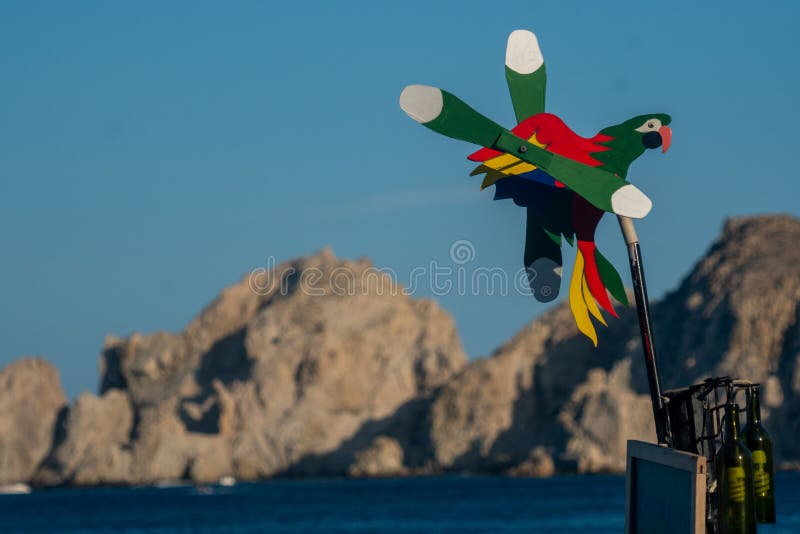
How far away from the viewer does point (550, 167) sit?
43.3 ft

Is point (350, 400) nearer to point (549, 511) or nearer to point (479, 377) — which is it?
point (479, 377)

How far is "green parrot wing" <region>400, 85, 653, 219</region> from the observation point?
12.9 meters

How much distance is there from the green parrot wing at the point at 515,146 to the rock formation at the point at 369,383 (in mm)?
122339

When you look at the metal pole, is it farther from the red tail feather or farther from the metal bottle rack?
the red tail feather

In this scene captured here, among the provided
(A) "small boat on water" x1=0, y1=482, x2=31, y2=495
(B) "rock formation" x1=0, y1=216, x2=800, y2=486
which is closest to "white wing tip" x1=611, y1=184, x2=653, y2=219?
(B) "rock formation" x1=0, y1=216, x2=800, y2=486

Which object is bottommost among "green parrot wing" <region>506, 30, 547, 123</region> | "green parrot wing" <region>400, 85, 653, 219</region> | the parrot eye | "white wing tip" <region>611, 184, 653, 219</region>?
"white wing tip" <region>611, 184, 653, 219</region>

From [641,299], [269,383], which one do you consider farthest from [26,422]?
[641,299]

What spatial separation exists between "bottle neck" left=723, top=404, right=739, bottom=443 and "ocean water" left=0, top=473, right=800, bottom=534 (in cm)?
3405

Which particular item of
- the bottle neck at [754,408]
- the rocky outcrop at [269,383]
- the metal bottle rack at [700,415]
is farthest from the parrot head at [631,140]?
the rocky outcrop at [269,383]

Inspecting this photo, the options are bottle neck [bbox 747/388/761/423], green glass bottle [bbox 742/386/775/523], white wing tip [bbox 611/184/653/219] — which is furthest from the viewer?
white wing tip [bbox 611/184/653/219]

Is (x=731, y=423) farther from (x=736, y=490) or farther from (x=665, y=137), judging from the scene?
(x=665, y=137)

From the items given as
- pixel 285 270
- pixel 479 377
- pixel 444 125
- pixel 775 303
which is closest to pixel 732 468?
pixel 444 125

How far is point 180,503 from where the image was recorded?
120m

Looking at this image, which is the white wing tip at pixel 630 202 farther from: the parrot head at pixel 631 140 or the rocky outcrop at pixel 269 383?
the rocky outcrop at pixel 269 383
